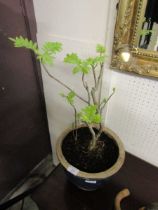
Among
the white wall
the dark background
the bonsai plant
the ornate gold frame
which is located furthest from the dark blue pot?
the dark background

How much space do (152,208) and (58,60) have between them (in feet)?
2.84

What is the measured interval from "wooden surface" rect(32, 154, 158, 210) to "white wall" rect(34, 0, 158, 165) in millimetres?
178

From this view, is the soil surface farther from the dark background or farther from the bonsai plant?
the dark background

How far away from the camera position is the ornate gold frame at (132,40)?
0.62 metres

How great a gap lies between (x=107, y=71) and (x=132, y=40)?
0.65 feet

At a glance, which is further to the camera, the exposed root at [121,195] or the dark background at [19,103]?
the dark background at [19,103]

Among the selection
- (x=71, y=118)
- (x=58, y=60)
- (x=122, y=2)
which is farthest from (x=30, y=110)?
(x=122, y=2)

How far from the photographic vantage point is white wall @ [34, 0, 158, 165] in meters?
0.74

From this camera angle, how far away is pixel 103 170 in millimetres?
696

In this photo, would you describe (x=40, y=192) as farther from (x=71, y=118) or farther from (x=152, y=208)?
(x=71, y=118)

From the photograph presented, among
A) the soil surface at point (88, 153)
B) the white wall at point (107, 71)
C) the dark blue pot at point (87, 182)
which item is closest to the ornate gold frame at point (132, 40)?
the white wall at point (107, 71)

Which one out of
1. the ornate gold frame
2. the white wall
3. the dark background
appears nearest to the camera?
the ornate gold frame

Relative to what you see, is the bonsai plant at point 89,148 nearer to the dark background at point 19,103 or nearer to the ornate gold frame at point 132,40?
the ornate gold frame at point 132,40

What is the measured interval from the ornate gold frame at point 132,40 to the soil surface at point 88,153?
1.23 ft
